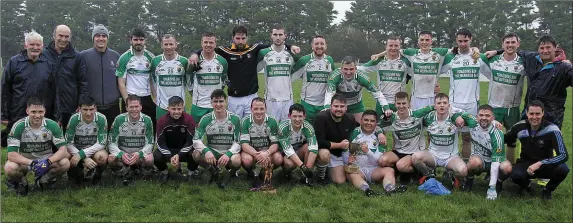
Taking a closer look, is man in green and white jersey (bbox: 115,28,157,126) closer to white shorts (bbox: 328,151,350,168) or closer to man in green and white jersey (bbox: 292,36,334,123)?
man in green and white jersey (bbox: 292,36,334,123)

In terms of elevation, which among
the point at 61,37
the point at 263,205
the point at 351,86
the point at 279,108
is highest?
the point at 61,37

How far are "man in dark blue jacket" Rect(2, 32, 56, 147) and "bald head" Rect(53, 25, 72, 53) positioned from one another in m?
0.20

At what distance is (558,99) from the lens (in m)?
6.50

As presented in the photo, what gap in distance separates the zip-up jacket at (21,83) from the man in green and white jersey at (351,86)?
12.5 ft

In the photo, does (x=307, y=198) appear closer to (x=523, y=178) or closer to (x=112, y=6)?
(x=523, y=178)

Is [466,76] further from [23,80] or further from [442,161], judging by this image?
[23,80]

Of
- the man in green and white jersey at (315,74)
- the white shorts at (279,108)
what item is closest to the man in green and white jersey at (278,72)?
the white shorts at (279,108)

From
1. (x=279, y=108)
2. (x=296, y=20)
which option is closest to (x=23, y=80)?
(x=279, y=108)

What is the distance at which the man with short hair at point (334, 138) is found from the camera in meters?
6.40

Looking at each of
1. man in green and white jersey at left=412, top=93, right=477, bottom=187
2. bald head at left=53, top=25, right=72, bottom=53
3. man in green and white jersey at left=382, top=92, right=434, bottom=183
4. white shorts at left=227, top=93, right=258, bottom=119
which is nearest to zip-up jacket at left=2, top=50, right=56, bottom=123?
bald head at left=53, top=25, right=72, bottom=53

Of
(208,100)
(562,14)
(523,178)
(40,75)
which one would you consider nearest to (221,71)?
(208,100)

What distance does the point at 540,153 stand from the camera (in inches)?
235

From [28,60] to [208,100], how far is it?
2438mm

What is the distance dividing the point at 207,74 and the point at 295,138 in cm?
163
